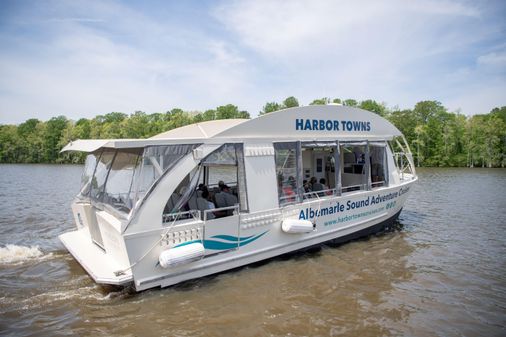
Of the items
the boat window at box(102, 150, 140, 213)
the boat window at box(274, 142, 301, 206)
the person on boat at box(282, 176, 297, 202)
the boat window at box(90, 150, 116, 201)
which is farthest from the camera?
the person on boat at box(282, 176, 297, 202)

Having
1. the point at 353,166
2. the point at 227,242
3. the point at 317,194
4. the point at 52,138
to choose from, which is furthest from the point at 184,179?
the point at 52,138

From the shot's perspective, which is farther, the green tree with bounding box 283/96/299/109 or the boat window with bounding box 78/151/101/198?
the green tree with bounding box 283/96/299/109

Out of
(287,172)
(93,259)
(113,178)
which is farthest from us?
(287,172)

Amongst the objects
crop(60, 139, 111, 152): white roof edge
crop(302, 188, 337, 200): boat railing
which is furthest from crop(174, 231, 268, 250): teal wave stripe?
crop(60, 139, 111, 152): white roof edge

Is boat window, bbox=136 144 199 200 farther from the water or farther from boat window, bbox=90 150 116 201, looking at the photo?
the water

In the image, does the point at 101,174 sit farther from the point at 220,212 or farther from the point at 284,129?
the point at 284,129

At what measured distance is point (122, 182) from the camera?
6.73 metres

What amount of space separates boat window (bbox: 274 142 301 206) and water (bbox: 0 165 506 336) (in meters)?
1.61

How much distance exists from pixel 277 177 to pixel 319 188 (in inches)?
70.8

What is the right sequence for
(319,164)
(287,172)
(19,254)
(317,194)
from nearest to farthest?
(287,172) < (19,254) < (317,194) < (319,164)

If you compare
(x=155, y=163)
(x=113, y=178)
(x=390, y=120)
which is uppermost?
(x=390, y=120)

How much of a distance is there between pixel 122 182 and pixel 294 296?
4.10 meters

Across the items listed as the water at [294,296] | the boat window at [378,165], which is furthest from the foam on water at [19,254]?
the boat window at [378,165]

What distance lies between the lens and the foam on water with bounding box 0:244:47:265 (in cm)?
834
